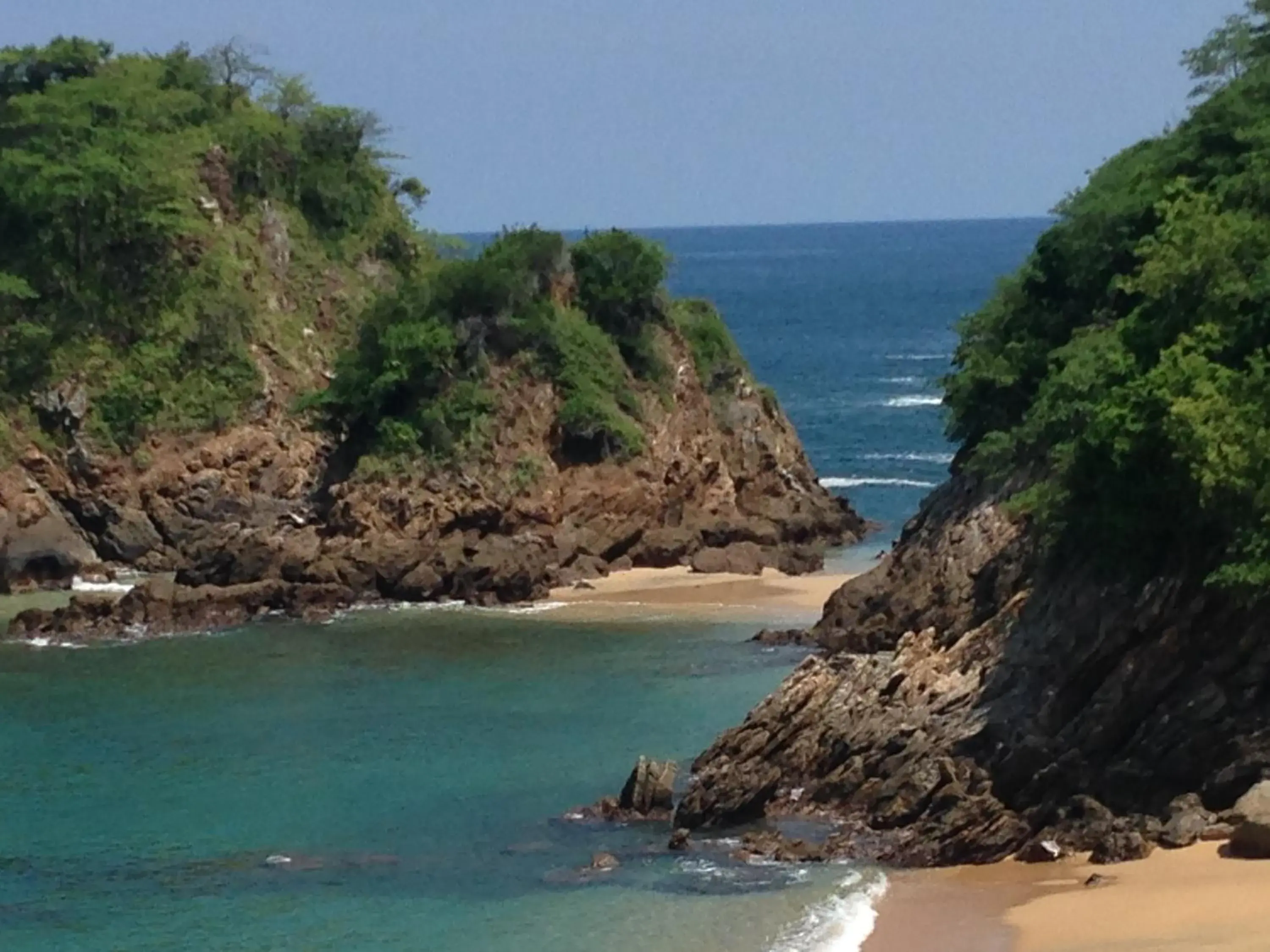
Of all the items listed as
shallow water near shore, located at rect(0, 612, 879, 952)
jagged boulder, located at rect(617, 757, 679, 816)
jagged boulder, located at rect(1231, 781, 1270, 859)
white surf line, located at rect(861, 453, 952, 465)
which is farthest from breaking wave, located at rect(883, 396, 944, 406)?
jagged boulder, located at rect(1231, 781, 1270, 859)

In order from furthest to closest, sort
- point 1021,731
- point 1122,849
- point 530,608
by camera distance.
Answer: point 530,608
point 1021,731
point 1122,849

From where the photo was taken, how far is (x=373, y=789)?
33.2m

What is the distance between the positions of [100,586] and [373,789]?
2001 centimetres

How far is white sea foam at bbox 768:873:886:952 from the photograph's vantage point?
81.8ft

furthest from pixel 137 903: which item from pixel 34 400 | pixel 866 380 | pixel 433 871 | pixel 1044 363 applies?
pixel 866 380

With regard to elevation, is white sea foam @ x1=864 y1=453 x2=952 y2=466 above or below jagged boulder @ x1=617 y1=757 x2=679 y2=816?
above

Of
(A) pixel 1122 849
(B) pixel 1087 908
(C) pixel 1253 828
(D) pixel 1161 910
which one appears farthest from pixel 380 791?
(C) pixel 1253 828

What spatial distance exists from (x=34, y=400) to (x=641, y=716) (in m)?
23.5

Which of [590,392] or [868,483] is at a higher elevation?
[590,392]

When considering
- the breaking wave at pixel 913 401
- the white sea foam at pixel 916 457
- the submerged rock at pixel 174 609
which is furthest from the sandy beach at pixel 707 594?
the breaking wave at pixel 913 401

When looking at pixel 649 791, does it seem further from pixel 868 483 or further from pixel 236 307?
pixel 868 483

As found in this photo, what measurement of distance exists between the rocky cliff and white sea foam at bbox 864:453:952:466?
14842 millimetres

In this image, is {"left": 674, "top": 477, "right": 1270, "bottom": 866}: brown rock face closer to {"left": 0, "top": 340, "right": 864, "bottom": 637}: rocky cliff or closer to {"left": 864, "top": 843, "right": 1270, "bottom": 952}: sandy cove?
{"left": 864, "top": 843, "right": 1270, "bottom": 952}: sandy cove

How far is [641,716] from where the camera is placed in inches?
1481
